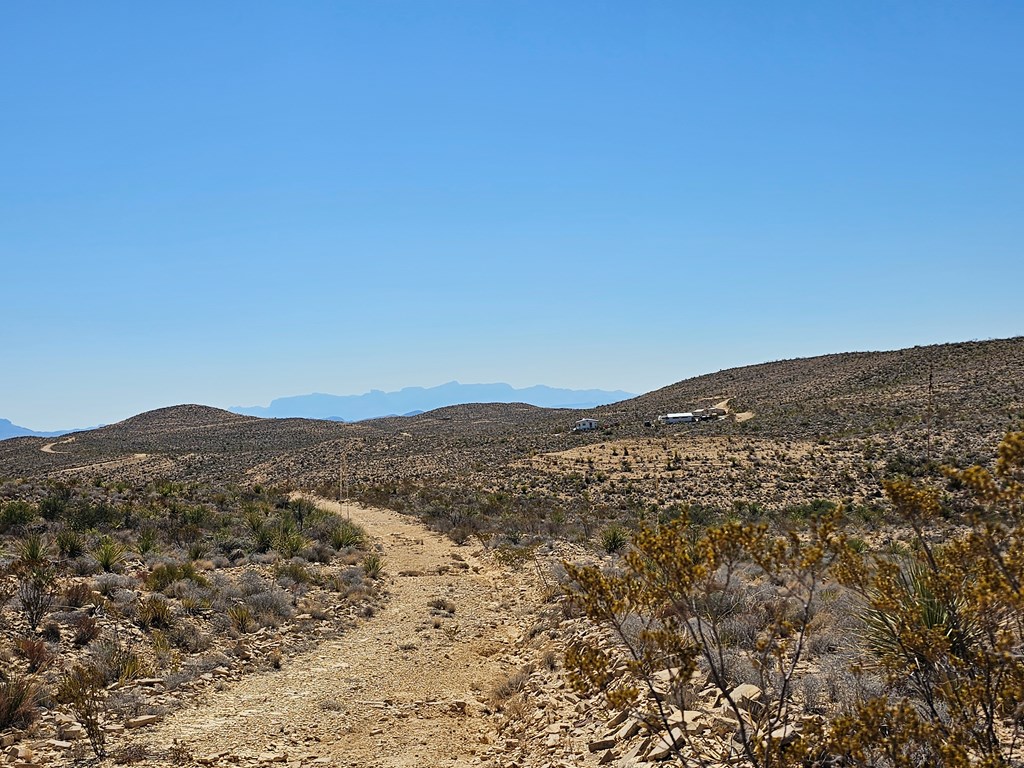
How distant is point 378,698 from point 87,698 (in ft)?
11.6

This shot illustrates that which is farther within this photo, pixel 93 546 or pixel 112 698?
pixel 93 546

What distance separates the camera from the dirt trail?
7.32 m

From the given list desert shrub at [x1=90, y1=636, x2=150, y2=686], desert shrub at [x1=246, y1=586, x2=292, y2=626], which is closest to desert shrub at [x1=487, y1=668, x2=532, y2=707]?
desert shrub at [x1=246, y1=586, x2=292, y2=626]

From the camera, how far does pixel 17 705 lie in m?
7.15

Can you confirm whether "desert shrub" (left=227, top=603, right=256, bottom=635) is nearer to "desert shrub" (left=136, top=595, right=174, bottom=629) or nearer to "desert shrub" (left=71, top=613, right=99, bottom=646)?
"desert shrub" (left=136, top=595, right=174, bottom=629)

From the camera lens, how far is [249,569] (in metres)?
14.5

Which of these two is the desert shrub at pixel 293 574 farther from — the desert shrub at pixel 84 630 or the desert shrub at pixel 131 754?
the desert shrub at pixel 131 754

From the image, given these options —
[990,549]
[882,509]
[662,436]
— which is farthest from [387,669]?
[662,436]

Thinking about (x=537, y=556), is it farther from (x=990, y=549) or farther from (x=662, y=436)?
(x=662, y=436)

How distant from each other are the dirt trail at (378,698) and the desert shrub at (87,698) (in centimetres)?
53

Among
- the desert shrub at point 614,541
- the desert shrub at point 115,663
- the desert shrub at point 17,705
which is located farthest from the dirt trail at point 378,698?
the desert shrub at point 614,541

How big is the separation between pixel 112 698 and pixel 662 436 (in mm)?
43134

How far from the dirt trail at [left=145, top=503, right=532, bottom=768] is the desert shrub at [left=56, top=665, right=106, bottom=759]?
534mm

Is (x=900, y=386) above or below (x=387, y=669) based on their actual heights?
above
